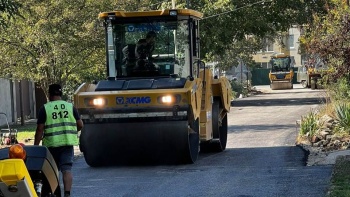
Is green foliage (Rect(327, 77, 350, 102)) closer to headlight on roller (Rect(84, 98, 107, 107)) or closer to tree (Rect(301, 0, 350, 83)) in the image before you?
tree (Rect(301, 0, 350, 83))

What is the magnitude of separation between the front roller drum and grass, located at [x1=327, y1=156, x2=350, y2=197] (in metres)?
2.86

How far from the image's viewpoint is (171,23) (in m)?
16.9

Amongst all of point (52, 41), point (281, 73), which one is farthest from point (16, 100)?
point (281, 73)

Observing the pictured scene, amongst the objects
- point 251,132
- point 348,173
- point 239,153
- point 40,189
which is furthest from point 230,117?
point 40,189

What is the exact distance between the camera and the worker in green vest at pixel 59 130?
10.4 m

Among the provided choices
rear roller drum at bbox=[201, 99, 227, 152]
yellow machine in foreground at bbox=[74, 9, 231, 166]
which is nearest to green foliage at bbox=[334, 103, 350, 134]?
rear roller drum at bbox=[201, 99, 227, 152]

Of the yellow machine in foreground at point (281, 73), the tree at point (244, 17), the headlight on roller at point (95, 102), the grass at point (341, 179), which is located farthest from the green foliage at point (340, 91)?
the yellow machine in foreground at point (281, 73)

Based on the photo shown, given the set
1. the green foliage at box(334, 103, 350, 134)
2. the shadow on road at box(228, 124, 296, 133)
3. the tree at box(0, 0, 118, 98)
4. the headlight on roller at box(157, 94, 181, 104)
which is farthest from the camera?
the shadow on road at box(228, 124, 296, 133)

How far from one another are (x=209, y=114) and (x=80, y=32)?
29.7 ft

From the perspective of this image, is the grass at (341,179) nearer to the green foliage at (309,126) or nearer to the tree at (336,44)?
the tree at (336,44)

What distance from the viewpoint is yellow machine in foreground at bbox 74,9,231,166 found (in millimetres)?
15164

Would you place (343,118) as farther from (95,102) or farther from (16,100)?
(16,100)

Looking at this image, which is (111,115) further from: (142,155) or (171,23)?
(171,23)

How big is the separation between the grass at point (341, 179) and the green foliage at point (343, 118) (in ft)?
13.0
